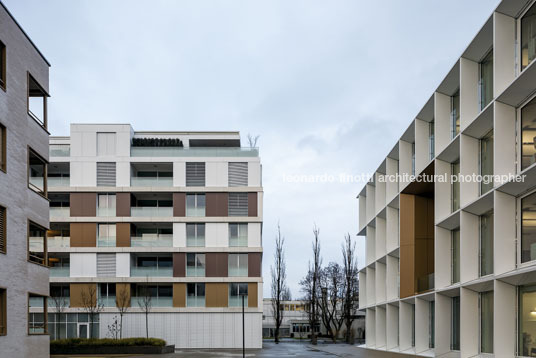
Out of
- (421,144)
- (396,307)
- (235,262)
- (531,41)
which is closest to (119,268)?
(235,262)

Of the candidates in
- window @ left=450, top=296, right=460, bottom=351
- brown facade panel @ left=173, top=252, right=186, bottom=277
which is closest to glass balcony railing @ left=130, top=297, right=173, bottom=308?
brown facade panel @ left=173, top=252, right=186, bottom=277

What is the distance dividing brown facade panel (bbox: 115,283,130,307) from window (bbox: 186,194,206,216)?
24.4 feet

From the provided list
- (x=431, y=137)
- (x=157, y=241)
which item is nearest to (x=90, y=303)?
(x=157, y=241)

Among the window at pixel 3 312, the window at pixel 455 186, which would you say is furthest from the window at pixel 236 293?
the window at pixel 3 312

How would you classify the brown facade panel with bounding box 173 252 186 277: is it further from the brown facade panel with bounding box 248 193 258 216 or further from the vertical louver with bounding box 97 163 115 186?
the vertical louver with bounding box 97 163 115 186

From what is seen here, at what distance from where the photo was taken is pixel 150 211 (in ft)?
164

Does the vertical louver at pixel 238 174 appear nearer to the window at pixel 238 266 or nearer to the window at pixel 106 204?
the window at pixel 238 266

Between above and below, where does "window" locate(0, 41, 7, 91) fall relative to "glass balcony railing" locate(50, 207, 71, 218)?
above

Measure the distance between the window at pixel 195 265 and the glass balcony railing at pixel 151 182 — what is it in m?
6.00

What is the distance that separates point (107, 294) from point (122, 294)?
1.48 m

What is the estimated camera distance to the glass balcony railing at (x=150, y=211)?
4994 centimetres

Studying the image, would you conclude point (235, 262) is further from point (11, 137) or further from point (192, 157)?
point (11, 137)

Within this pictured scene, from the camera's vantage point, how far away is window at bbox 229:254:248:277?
162 feet

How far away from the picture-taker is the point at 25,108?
22781mm
